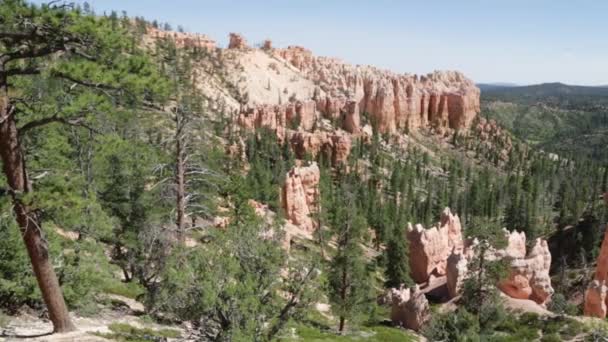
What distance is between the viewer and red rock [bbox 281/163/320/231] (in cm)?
7606

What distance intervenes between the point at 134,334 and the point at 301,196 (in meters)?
59.6

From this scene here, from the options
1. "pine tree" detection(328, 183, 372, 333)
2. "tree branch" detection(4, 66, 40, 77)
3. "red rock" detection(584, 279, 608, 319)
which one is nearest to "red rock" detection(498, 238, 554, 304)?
"red rock" detection(584, 279, 608, 319)

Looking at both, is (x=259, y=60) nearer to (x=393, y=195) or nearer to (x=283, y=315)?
(x=393, y=195)

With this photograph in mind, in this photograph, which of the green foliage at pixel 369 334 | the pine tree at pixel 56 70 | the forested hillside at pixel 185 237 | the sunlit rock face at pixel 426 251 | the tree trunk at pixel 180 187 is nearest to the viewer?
the pine tree at pixel 56 70

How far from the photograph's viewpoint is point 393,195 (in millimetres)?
114375

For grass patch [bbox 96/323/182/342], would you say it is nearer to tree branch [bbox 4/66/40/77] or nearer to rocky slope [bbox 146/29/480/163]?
tree branch [bbox 4/66/40/77]

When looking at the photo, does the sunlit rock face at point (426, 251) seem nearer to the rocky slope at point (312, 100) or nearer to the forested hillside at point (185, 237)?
the forested hillside at point (185, 237)

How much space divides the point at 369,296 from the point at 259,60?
6466 inches

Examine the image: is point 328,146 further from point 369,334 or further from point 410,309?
point 369,334

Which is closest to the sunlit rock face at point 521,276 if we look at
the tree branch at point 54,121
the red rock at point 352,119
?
the tree branch at point 54,121

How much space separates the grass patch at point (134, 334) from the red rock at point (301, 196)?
180ft

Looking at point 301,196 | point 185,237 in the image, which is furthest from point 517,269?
point 301,196

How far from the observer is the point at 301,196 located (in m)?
77.1

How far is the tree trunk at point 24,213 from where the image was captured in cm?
1262
